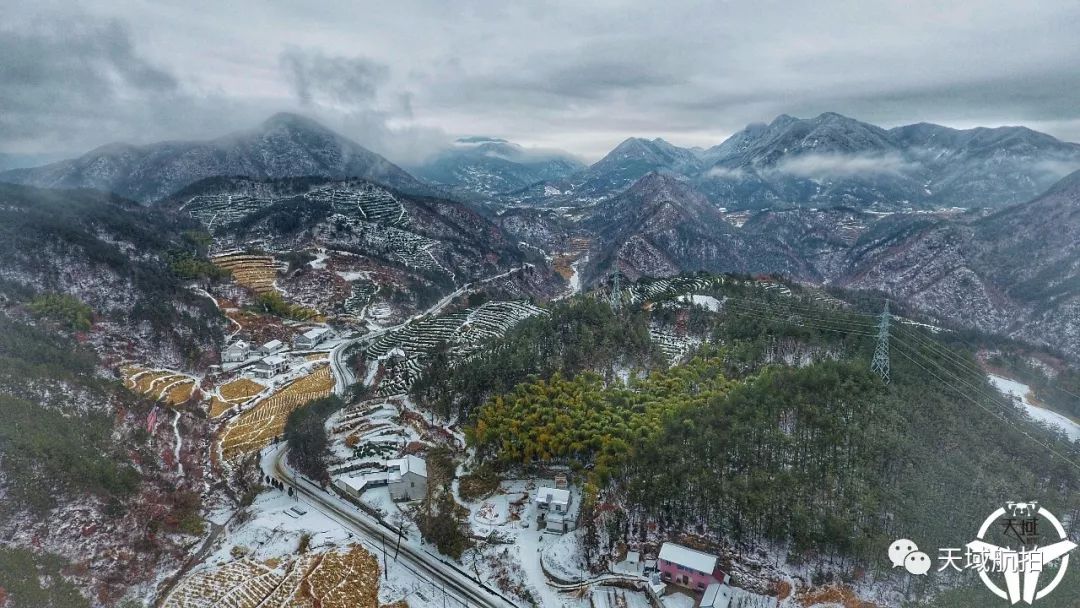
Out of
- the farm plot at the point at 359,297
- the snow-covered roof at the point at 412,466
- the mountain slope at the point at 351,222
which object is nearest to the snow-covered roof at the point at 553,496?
the snow-covered roof at the point at 412,466

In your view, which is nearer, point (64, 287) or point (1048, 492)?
point (1048, 492)

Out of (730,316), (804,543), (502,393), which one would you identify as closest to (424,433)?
(502,393)

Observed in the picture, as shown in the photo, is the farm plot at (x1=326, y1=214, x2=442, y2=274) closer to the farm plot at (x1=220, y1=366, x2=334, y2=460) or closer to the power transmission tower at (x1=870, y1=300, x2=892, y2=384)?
the farm plot at (x1=220, y1=366, x2=334, y2=460)

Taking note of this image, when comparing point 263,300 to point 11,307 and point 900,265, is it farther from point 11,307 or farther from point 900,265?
point 900,265

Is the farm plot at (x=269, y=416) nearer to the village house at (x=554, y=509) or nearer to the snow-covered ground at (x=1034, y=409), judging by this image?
the village house at (x=554, y=509)

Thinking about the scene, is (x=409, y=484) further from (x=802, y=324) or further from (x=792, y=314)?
(x=792, y=314)

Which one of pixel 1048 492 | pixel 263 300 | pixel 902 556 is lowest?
pixel 263 300

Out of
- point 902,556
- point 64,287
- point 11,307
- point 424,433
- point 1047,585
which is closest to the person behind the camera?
point 1047,585
